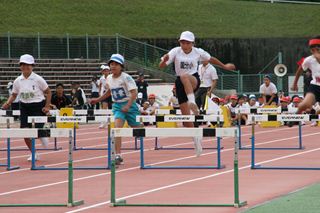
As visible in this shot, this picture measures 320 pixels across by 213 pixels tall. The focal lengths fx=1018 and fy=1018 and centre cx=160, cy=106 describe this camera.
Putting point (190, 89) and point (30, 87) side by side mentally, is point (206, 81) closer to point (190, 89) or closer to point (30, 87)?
point (190, 89)

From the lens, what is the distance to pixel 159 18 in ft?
231

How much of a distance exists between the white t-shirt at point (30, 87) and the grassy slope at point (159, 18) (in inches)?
1642

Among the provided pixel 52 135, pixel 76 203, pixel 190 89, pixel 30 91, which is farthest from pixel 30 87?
pixel 76 203

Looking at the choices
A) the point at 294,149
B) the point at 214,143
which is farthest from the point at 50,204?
the point at 214,143

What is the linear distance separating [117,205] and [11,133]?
323 centimetres

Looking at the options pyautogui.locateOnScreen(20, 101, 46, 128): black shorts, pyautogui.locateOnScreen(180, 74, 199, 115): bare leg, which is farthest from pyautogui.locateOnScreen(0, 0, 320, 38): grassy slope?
pyautogui.locateOnScreen(180, 74, 199, 115): bare leg

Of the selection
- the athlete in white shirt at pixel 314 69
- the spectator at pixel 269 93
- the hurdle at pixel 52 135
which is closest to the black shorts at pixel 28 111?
the hurdle at pixel 52 135

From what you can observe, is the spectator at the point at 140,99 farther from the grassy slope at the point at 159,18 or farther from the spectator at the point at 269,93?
the grassy slope at the point at 159,18

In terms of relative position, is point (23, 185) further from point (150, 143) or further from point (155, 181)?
point (150, 143)

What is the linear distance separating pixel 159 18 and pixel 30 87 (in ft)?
169

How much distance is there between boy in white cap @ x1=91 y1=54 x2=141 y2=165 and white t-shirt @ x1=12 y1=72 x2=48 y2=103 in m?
1.84

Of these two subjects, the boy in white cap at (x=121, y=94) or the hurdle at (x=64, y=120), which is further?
the boy in white cap at (x=121, y=94)

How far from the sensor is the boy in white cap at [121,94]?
1767 cm

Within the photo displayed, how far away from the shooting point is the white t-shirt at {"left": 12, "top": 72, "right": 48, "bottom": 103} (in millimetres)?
19156
